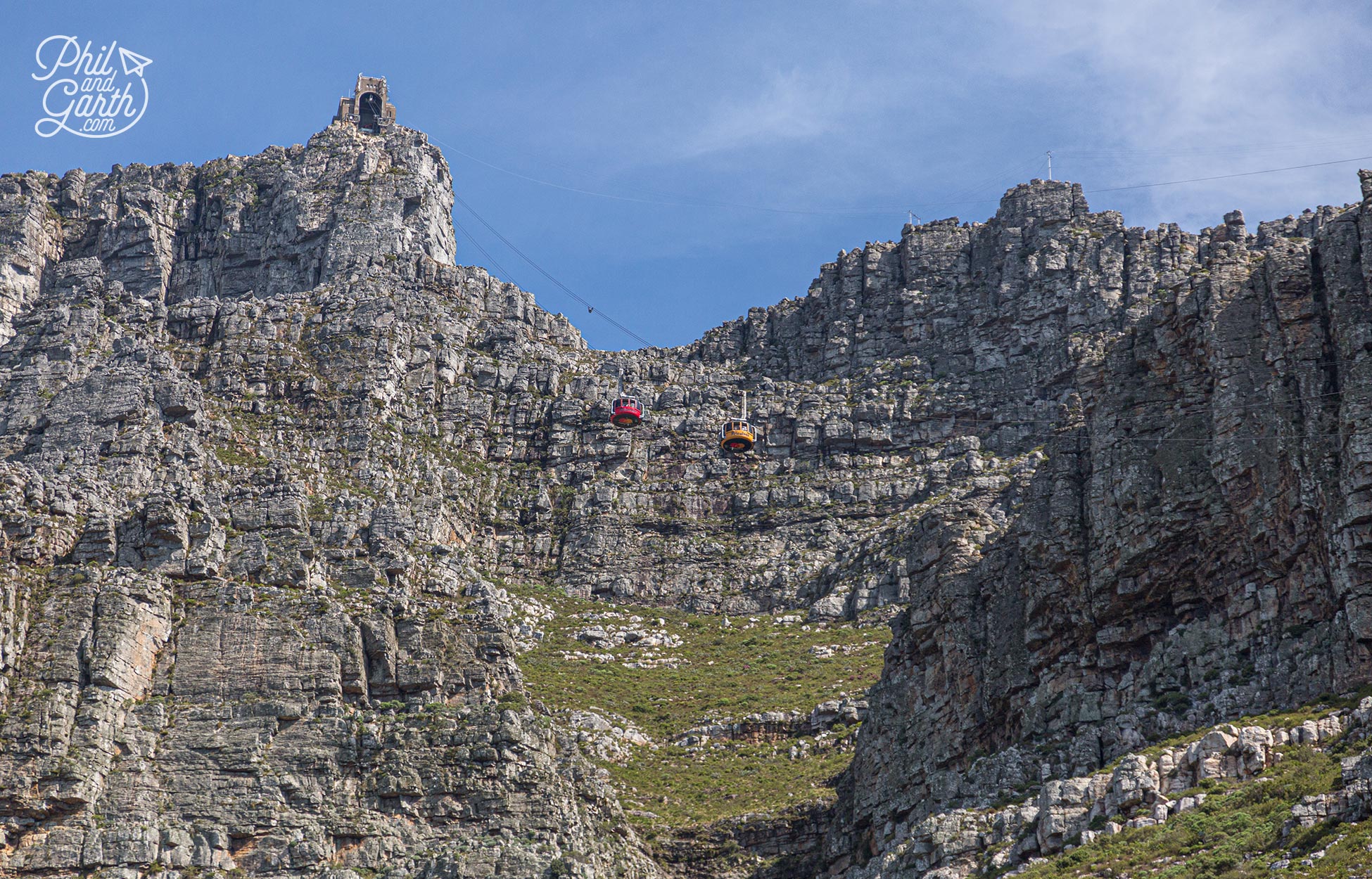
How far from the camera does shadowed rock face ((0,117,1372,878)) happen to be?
69.1m

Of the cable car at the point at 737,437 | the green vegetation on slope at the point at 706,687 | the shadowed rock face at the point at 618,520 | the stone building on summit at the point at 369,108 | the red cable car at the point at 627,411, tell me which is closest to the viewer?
the shadowed rock face at the point at 618,520

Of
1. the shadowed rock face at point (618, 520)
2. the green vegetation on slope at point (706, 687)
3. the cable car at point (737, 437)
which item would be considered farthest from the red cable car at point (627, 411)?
the green vegetation on slope at point (706, 687)

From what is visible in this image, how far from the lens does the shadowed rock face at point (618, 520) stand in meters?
69.1

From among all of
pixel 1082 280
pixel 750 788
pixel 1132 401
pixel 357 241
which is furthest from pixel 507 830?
pixel 357 241

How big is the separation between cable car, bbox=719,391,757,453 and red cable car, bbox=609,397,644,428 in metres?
6.64

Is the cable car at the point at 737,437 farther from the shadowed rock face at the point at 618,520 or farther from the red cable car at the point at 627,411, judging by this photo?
the red cable car at the point at 627,411

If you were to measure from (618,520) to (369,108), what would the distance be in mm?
78287

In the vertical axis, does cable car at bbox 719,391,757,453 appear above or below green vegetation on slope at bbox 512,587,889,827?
above

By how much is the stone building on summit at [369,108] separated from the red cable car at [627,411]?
6493cm

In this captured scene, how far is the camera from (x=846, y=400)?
14738 centimetres

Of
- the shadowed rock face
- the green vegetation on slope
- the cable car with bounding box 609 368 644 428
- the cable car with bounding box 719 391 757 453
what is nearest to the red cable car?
the cable car with bounding box 609 368 644 428

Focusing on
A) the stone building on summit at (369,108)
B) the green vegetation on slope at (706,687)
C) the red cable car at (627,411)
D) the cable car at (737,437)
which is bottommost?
the green vegetation on slope at (706,687)

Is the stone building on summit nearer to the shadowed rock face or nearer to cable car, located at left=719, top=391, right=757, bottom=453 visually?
the shadowed rock face

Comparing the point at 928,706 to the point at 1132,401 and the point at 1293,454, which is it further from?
the point at 1293,454
